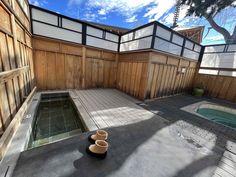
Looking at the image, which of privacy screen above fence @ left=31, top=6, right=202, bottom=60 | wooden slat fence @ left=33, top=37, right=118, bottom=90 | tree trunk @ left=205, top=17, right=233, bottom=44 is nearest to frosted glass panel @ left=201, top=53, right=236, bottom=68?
privacy screen above fence @ left=31, top=6, right=202, bottom=60

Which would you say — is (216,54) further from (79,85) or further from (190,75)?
(79,85)

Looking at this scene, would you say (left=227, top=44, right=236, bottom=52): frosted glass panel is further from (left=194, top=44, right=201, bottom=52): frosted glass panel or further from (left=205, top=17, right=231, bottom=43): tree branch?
(left=205, top=17, right=231, bottom=43): tree branch

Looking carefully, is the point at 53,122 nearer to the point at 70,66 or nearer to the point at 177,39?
the point at 70,66

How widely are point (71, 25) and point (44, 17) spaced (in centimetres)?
101

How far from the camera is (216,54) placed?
6336 millimetres

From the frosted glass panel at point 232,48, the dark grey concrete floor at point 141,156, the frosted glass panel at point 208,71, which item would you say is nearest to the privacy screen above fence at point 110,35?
the frosted glass panel at point 208,71

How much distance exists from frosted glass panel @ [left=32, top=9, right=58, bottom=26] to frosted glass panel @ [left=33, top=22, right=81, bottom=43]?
0.18m

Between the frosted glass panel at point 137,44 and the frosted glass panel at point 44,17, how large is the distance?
11.0 feet

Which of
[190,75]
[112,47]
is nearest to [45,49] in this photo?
[112,47]

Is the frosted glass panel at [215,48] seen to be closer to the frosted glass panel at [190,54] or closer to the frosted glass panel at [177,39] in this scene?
the frosted glass panel at [190,54]

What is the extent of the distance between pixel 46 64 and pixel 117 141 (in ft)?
15.2

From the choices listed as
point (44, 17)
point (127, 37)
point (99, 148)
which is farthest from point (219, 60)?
point (44, 17)

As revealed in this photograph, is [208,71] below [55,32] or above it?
below

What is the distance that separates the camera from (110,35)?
598 centimetres
